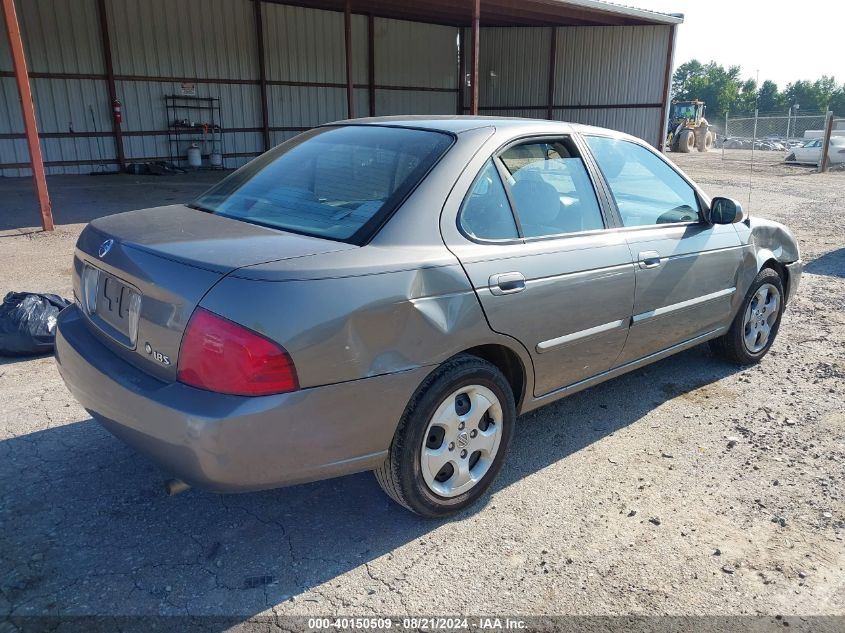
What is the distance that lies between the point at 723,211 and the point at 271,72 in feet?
57.4

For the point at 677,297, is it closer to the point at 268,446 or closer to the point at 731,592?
the point at 731,592

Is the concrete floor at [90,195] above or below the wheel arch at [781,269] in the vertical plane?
below

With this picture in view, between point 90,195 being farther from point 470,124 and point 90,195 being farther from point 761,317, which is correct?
point 761,317

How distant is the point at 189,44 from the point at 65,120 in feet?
12.5

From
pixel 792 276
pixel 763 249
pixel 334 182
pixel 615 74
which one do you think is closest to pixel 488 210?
pixel 334 182

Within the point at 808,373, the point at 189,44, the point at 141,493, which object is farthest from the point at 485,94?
the point at 141,493

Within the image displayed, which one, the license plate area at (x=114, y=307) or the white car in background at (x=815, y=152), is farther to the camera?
the white car in background at (x=815, y=152)

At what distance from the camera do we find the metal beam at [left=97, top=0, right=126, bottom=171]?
1558 centimetres

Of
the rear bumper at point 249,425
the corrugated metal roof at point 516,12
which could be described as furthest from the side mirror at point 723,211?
the corrugated metal roof at point 516,12

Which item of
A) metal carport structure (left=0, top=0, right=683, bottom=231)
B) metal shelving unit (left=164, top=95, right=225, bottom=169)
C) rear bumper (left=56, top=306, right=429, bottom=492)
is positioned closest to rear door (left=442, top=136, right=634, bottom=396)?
rear bumper (left=56, top=306, right=429, bottom=492)

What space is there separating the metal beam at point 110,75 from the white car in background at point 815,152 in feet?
80.6

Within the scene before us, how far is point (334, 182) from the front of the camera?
3004 mm

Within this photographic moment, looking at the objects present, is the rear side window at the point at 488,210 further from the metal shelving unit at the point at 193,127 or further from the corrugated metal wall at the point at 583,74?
the corrugated metal wall at the point at 583,74

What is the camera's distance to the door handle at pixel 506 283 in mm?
2775
